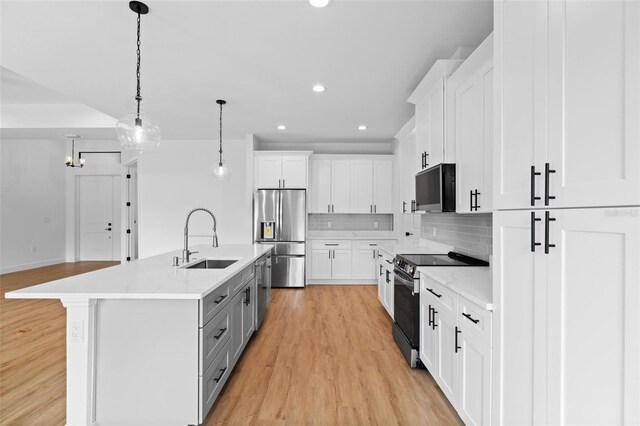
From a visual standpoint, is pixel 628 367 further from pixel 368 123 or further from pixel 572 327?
pixel 368 123

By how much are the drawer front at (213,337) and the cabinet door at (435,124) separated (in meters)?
2.18

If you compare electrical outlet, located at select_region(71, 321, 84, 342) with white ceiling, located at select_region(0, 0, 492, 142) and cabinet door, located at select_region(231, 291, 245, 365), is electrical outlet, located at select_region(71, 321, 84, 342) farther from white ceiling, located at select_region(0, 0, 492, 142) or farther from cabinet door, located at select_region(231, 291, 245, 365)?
white ceiling, located at select_region(0, 0, 492, 142)

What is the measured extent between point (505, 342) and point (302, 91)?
3.25 meters

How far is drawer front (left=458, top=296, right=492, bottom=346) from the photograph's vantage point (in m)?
1.56

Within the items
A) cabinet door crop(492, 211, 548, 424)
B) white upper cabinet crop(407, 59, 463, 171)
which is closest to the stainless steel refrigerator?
white upper cabinet crop(407, 59, 463, 171)

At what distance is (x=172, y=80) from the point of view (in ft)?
11.3

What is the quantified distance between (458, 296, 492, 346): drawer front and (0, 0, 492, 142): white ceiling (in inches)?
77.5

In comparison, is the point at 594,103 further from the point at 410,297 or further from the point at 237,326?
the point at 237,326

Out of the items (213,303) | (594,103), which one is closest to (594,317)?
(594,103)

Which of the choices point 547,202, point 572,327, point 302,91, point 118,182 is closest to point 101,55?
point 302,91

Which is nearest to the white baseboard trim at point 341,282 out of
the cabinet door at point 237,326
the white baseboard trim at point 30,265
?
the cabinet door at point 237,326

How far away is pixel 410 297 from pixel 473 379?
1.04 meters

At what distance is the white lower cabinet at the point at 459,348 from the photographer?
5.24ft

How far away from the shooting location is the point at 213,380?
2.05m
